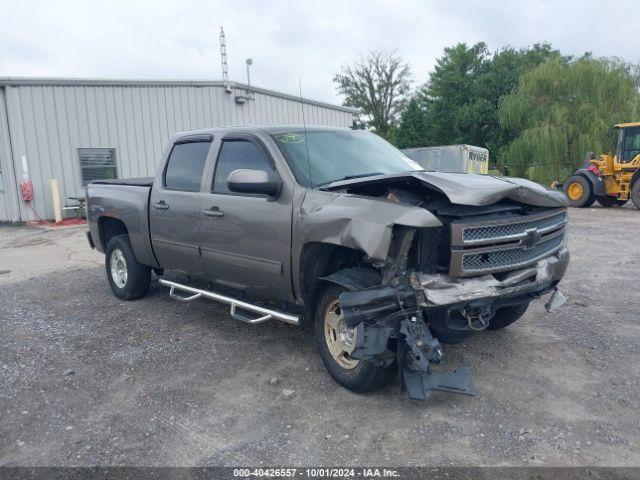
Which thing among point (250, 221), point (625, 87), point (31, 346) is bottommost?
point (31, 346)

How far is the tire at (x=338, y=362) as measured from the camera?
12.1 feet

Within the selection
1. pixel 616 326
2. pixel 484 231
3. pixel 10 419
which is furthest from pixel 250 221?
pixel 616 326

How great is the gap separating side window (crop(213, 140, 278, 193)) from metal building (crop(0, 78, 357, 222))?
9846 mm

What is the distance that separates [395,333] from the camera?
3.41m

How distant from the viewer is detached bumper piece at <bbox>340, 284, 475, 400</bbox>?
3.36 m

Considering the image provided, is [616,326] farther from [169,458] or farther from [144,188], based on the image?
[144,188]

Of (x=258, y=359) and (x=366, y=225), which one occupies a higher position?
(x=366, y=225)

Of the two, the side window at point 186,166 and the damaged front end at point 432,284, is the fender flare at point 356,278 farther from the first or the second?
the side window at point 186,166

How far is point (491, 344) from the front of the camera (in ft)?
15.4

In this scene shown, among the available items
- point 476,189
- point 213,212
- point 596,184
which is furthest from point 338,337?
point 596,184

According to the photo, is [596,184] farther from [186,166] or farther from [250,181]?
[250,181]

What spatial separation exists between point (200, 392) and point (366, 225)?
5.84 ft

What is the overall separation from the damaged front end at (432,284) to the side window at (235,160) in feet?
4.59

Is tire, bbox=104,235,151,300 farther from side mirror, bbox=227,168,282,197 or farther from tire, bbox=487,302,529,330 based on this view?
tire, bbox=487,302,529,330
